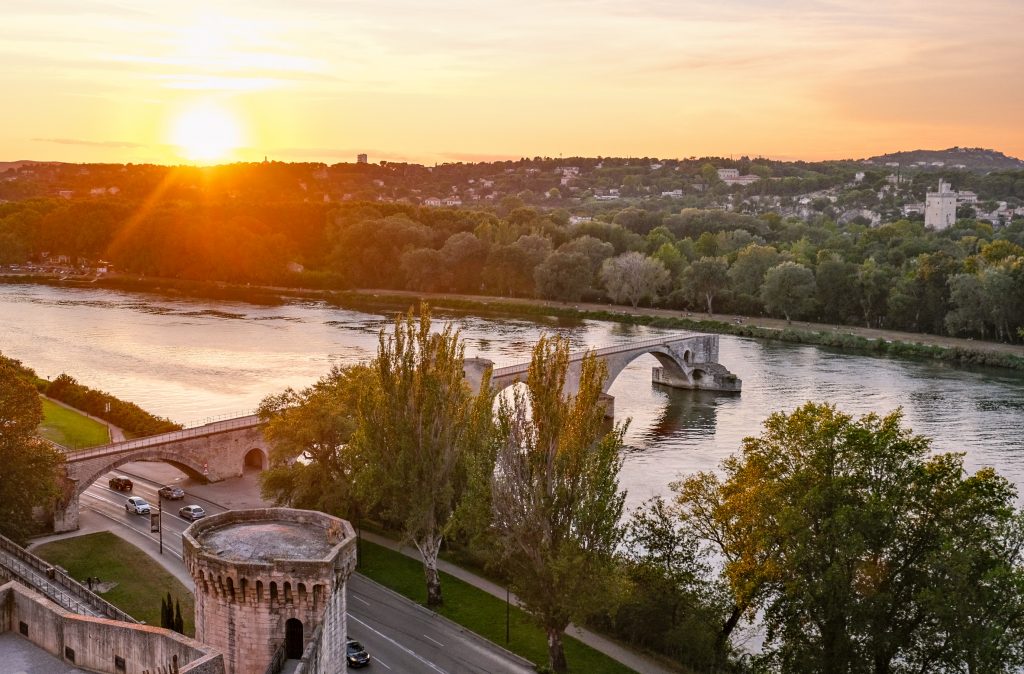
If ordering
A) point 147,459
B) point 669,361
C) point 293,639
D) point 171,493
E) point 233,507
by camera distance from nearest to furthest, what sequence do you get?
point 293,639 < point 233,507 < point 147,459 < point 171,493 < point 669,361

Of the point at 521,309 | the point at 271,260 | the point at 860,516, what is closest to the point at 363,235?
the point at 271,260

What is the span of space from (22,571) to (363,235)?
11274 cm

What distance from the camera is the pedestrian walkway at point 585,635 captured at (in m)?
30.2

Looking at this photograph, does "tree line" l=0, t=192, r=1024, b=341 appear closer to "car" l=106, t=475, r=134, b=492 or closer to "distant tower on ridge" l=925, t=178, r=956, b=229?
"distant tower on ridge" l=925, t=178, r=956, b=229

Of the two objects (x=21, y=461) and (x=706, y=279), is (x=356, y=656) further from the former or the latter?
(x=706, y=279)

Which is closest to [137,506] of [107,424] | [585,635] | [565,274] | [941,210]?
[107,424]

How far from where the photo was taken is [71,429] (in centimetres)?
5256

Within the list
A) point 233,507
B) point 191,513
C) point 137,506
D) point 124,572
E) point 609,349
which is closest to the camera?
point 124,572

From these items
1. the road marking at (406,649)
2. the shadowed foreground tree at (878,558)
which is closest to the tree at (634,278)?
the shadowed foreground tree at (878,558)

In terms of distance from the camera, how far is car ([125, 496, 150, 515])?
132 ft

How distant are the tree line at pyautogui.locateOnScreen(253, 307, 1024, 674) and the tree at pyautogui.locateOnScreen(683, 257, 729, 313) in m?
81.5

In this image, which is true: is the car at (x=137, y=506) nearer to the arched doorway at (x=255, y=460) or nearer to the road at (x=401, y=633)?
the road at (x=401, y=633)

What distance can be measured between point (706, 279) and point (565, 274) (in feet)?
54.8

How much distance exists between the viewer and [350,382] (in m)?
41.6
